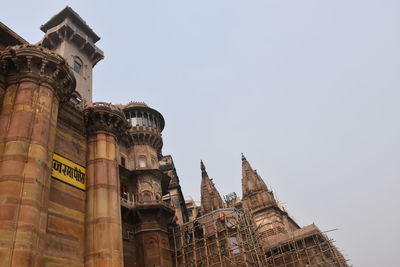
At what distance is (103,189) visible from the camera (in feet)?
60.8

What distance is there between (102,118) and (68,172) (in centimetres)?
449

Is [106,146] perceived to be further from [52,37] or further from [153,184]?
[52,37]

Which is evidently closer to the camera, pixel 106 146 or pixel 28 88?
pixel 28 88

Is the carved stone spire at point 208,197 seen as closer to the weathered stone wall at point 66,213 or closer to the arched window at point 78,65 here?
the arched window at point 78,65

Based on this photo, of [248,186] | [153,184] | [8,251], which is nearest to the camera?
[8,251]

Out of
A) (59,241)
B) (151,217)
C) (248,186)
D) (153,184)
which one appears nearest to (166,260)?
(151,217)

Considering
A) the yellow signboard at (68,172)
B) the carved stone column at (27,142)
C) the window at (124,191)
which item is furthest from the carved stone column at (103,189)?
the window at (124,191)

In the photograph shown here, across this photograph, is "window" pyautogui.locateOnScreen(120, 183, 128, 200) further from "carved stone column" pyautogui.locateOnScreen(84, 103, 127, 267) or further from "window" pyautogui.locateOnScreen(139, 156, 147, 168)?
"carved stone column" pyautogui.locateOnScreen(84, 103, 127, 267)

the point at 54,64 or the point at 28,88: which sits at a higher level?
the point at 54,64

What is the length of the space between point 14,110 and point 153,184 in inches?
576

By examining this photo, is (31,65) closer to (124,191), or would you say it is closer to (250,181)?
(124,191)

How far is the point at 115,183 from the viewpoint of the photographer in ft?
63.2

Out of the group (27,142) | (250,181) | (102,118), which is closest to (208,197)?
(250,181)

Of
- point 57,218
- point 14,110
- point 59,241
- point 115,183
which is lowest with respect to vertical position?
point 59,241
